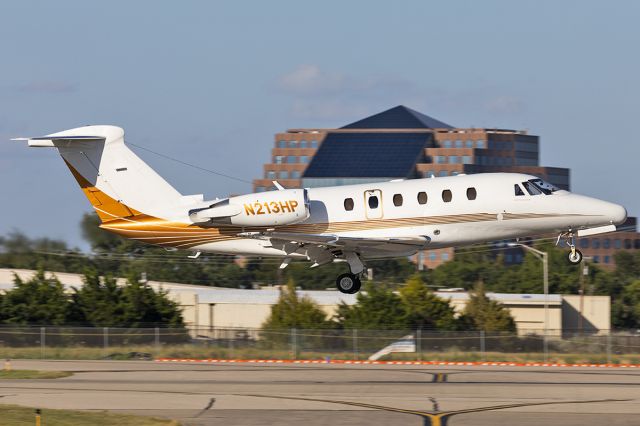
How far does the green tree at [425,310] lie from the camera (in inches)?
2186

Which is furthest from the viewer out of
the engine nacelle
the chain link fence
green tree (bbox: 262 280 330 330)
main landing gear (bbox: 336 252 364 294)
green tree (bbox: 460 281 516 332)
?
green tree (bbox: 460 281 516 332)

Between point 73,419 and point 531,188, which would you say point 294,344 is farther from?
point 73,419

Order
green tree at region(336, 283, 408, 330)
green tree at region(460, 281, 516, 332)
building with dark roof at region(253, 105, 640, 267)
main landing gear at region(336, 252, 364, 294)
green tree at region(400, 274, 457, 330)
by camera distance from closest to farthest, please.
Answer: main landing gear at region(336, 252, 364, 294), green tree at region(336, 283, 408, 330), green tree at region(400, 274, 457, 330), green tree at region(460, 281, 516, 332), building with dark roof at region(253, 105, 640, 267)

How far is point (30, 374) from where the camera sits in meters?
36.2

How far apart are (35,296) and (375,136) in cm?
9440

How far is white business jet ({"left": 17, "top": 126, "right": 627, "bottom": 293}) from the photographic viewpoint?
3106cm

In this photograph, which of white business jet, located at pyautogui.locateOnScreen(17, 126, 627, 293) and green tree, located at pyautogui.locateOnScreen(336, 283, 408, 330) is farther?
green tree, located at pyautogui.locateOnScreen(336, 283, 408, 330)

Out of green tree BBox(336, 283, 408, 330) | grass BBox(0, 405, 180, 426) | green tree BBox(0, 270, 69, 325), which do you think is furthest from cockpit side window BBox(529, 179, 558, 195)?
green tree BBox(0, 270, 69, 325)

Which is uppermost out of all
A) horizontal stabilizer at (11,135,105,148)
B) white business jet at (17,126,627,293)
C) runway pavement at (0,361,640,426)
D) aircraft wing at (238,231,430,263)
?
horizontal stabilizer at (11,135,105,148)

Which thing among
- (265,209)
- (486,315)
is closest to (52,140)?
(265,209)

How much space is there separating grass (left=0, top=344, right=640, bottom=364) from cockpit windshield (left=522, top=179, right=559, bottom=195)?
12862 millimetres

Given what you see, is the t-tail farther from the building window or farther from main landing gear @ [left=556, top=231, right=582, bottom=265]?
main landing gear @ [left=556, top=231, right=582, bottom=265]

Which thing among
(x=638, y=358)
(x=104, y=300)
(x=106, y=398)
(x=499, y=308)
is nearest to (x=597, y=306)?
(x=499, y=308)

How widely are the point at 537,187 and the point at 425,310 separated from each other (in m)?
25.1
